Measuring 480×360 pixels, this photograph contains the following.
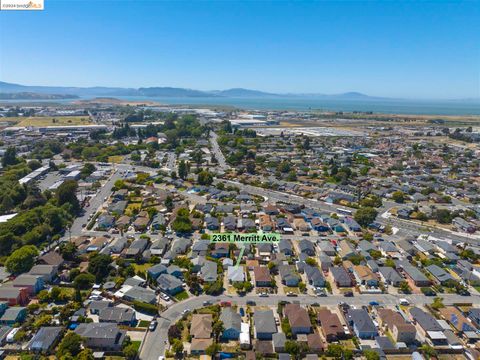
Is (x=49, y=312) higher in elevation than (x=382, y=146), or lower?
lower

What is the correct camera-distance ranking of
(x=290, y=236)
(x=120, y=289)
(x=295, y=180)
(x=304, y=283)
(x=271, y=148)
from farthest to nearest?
1. (x=271, y=148)
2. (x=295, y=180)
3. (x=290, y=236)
4. (x=304, y=283)
5. (x=120, y=289)

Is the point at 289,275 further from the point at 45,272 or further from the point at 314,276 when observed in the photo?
the point at 45,272

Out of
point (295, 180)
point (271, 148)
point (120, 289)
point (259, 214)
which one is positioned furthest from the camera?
point (271, 148)

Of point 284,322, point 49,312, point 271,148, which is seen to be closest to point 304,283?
point 284,322

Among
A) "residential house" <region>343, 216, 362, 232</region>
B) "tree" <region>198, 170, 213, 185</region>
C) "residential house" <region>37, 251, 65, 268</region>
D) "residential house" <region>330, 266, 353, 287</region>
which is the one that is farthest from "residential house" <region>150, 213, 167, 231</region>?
"residential house" <region>343, 216, 362, 232</region>

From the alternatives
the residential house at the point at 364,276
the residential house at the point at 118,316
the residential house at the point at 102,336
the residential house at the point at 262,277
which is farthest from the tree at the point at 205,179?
the residential house at the point at 102,336

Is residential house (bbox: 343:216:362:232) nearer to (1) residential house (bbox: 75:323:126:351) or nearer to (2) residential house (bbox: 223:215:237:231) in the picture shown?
(2) residential house (bbox: 223:215:237:231)

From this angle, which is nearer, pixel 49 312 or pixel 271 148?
pixel 49 312

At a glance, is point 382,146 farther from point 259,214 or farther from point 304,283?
point 304,283
